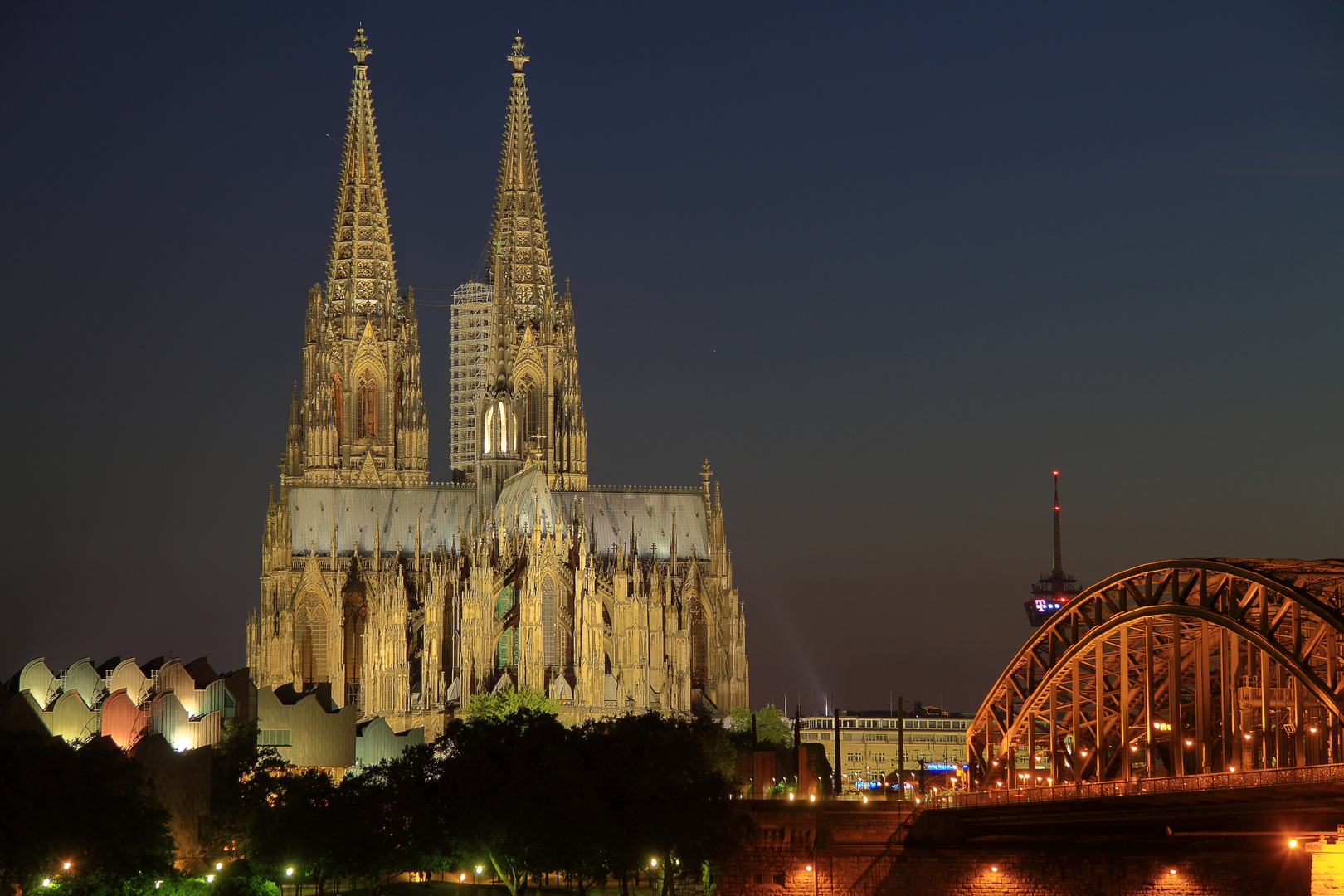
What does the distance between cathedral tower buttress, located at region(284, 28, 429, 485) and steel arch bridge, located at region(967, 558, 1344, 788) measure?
73915mm

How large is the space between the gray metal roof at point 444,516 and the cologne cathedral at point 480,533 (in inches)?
6.5

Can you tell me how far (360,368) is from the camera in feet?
479

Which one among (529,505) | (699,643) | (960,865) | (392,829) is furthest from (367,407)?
(960,865)

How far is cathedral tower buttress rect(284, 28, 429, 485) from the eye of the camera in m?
144

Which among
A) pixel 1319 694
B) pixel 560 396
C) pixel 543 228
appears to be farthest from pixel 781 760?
pixel 1319 694

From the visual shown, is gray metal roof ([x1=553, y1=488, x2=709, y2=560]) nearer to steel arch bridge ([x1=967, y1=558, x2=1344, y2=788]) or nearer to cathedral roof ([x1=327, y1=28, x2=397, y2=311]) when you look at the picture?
cathedral roof ([x1=327, y1=28, x2=397, y2=311])

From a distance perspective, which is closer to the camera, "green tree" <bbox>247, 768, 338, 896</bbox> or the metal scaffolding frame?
"green tree" <bbox>247, 768, 338, 896</bbox>

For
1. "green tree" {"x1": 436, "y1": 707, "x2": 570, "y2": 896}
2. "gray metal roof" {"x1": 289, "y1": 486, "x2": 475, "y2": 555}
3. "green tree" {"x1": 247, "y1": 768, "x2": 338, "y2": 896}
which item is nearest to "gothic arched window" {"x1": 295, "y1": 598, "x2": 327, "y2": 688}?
"gray metal roof" {"x1": 289, "y1": 486, "x2": 475, "y2": 555}

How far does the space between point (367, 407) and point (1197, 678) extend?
93638 millimetres

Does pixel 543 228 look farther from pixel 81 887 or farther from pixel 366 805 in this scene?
pixel 81 887

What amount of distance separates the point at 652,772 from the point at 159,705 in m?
24.8

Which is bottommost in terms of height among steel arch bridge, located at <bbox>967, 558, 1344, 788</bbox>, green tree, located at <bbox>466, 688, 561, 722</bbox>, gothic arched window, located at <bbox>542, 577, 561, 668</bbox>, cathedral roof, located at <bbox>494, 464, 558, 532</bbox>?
steel arch bridge, located at <bbox>967, 558, 1344, 788</bbox>

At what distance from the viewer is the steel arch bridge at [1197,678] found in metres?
56.8

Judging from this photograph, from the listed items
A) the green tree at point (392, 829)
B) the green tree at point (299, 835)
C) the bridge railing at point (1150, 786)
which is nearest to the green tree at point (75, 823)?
the green tree at point (299, 835)
